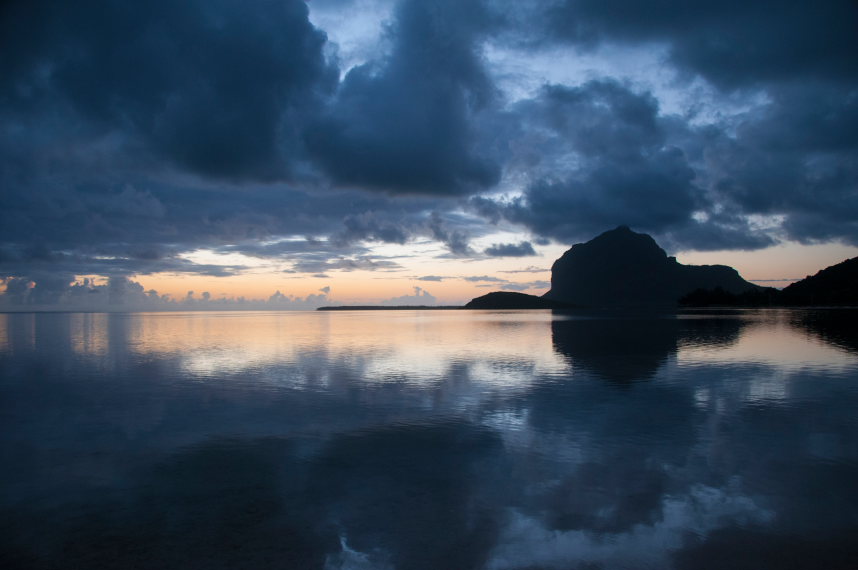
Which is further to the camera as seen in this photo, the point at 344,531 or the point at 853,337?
the point at 853,337

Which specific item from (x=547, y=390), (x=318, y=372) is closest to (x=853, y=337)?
(x=547, y=390)

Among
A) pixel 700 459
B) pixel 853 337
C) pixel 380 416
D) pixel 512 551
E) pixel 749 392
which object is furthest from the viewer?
pixel 853 337

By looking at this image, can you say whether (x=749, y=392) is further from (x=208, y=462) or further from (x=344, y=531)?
(x=208, y=462)

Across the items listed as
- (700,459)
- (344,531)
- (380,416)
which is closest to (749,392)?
(700,459)

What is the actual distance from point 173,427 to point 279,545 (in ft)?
34.2

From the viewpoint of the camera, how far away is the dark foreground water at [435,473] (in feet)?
28.2

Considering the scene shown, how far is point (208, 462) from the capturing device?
13.4m

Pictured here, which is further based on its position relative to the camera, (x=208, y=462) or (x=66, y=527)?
(x=208, y=462)

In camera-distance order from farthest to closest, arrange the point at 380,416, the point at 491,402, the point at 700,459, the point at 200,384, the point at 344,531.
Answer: the point at 200,384, the point at 491,402, the point at 380,416, the point at 700,459, the point at 344,531

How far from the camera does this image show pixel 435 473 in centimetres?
1216

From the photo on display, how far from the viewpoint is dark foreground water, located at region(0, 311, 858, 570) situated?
859cm

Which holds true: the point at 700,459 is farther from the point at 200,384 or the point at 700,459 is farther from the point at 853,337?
the point at 853,337

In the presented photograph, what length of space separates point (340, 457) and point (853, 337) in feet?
195

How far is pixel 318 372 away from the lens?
2997cm
